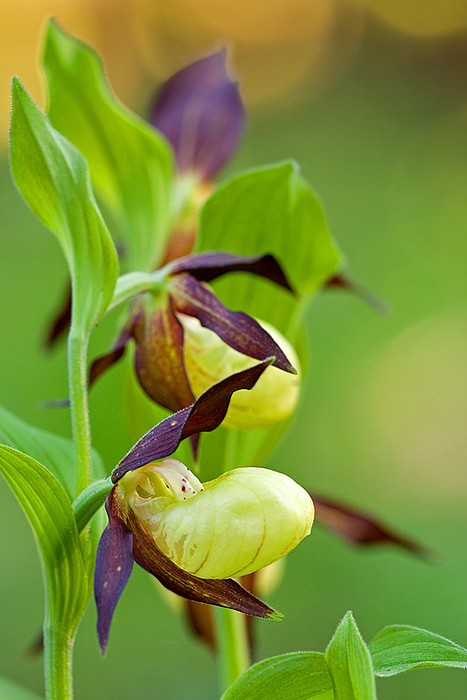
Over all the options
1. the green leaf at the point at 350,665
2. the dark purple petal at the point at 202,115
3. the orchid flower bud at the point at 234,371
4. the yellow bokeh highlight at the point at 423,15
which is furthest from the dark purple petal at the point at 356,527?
the yellow bokeh highlight at the point at 423,15

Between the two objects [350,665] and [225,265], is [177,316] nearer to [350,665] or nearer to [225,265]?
[225,265]

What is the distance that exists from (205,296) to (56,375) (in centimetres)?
190

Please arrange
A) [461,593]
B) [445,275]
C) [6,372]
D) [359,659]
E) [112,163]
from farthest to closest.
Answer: [445,275] < [6,372] < [461,593] < [112,163] < [359,659]

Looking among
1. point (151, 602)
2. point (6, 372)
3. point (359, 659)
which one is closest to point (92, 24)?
point (6, 372)

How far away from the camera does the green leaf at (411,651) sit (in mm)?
438

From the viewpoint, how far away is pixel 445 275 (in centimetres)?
301

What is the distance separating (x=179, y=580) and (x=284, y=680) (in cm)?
12

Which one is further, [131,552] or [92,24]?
[92,24]

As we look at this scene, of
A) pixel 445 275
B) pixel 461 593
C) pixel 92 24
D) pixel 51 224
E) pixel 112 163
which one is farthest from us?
pixel 92 24

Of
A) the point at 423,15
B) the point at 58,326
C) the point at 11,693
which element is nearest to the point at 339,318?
the point at 58,326

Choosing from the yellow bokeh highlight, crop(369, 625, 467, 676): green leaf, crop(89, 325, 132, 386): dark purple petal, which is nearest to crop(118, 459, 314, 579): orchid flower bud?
crop(369, 625, 467, 676): green leaf

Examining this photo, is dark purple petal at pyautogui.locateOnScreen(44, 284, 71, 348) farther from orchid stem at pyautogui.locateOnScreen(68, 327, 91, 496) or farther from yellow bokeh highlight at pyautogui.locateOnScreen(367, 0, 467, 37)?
yellow bokeh highlight at pyautogui.locateOnScreen(367, 0, 467, 37)

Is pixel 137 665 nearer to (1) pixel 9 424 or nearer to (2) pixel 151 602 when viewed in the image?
(2) pixel 151 602

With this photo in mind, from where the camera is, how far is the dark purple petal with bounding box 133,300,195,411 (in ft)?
1.95
